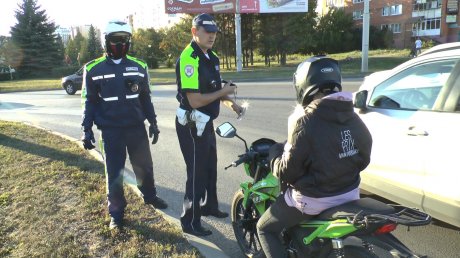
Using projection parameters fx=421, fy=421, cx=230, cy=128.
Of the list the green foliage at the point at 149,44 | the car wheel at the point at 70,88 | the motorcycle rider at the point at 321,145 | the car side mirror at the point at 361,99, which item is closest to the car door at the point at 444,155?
the car side mirror at the point at 361,99

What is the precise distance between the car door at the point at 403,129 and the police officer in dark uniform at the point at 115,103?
2.47 meters

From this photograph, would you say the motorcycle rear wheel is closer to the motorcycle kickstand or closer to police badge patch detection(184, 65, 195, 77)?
the motorcycle kickstand

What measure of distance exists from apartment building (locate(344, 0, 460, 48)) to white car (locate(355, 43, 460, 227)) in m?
59.3

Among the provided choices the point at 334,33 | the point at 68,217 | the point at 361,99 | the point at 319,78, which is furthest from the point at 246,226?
the point at 334,33

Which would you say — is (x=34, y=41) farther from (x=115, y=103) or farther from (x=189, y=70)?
(x=189, y=70)

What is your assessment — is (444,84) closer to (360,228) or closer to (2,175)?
(360,228)

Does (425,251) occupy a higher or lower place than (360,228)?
lower

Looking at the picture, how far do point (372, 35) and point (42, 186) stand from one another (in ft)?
199

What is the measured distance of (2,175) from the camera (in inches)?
235

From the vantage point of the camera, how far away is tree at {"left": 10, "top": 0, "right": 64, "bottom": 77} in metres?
47.8

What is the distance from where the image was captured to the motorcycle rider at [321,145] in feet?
7.89

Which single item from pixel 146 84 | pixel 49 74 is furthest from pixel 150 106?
pixel 49 74

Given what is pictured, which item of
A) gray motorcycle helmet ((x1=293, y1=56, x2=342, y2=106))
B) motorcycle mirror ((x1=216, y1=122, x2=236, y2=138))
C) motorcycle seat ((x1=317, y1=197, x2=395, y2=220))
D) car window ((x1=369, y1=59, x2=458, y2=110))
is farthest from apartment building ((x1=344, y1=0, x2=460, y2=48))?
motorcycle seat ((x1=317, y1=197, x2=395, y2=220))

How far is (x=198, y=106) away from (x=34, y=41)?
5053 centimetres
